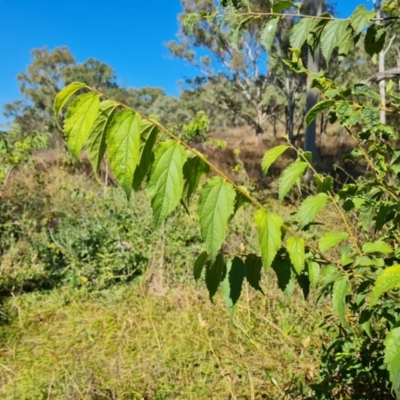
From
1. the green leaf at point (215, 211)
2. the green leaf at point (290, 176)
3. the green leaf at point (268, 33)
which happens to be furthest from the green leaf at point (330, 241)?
the green leaf at point (268, 33)

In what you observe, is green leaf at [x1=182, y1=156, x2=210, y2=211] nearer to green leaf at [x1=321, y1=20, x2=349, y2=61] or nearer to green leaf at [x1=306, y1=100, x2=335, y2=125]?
green leaf at [x1=306, y1=100, x2=335, y2=125]

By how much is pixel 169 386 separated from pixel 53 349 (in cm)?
102

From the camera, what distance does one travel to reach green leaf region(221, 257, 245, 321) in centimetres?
73

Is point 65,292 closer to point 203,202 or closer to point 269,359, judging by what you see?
point 269,359

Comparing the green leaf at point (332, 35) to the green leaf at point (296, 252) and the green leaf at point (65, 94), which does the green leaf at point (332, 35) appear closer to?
the green leaf at point (296, 252)

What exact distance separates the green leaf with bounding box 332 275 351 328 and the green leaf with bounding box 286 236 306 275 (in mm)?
133

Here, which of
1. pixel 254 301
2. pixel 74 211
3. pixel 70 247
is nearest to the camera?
pixel 254 301

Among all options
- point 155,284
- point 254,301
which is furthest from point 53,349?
point 254,301

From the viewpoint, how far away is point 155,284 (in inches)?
132

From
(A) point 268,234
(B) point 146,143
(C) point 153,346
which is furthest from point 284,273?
(C) point 153,346

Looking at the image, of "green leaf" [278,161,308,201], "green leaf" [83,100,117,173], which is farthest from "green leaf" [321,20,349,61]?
"green leaf" [83,100,117,173]

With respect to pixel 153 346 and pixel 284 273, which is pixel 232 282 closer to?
pixel 284 273

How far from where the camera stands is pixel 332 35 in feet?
2.79

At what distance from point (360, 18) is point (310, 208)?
44cm
